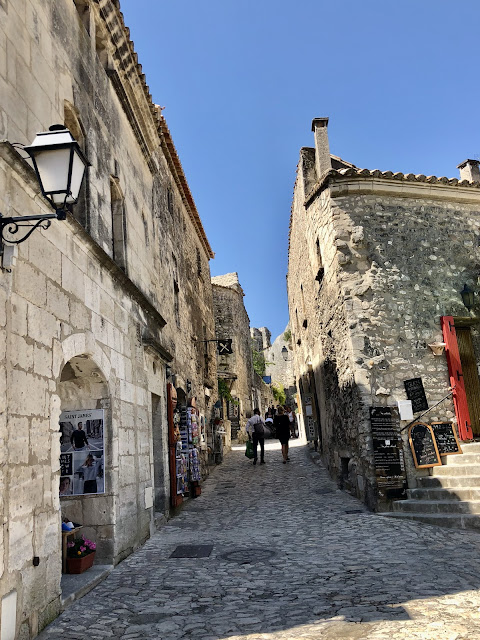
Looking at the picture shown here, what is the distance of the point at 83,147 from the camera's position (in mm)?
6023

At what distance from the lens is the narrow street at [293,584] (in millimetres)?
3641

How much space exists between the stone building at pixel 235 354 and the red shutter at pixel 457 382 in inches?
516

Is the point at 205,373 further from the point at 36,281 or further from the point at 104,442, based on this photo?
the point at 36,281

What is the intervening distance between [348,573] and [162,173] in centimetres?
898

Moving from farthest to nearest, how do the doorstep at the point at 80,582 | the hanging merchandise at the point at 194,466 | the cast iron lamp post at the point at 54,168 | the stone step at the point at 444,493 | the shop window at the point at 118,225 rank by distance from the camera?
the hanging merchandise at the point at 194,466, the stone step at the point at 444,493, the shop window at the point at 118,225, the doorstep at the point at 80,582, the cast iron lamp post at the point at 54,168

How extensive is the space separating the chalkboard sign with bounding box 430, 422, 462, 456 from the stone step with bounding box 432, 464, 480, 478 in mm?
333

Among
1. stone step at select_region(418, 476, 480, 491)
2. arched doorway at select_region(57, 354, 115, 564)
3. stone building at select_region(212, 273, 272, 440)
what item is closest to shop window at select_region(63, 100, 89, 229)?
arched doorway at select_region(57, 354, 115, 564)

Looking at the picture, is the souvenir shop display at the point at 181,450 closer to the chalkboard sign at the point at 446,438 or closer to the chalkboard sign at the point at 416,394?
the chalkboard sign at the point at 416,394

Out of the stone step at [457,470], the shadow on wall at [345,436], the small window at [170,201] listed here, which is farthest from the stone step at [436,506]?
the small window at [170,201]

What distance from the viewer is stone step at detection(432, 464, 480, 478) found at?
7.91 metres

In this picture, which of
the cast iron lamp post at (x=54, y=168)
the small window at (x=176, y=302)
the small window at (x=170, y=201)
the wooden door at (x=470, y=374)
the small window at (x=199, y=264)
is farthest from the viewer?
the small window at (x=199, y=264)

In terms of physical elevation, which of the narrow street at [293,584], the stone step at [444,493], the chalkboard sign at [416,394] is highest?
the chalkboard sign at [416,394]

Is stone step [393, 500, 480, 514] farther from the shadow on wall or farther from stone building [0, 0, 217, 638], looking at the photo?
stone building [0, 0, 217, 638]

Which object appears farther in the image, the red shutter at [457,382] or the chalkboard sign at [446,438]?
the red shutter at [457,382]
